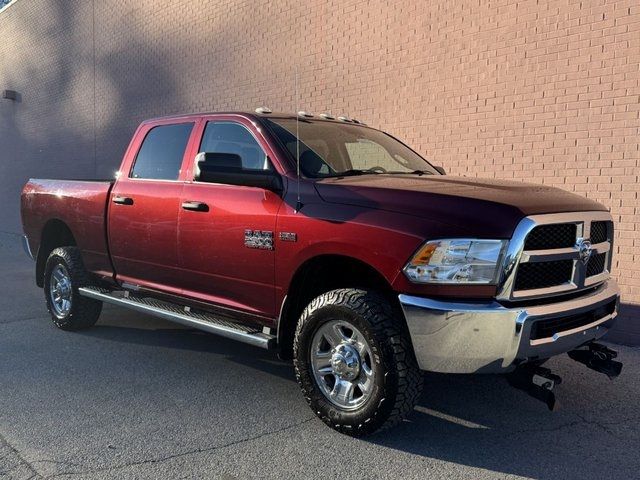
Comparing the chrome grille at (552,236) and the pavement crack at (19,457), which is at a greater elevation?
the chrome grille at (552,236)

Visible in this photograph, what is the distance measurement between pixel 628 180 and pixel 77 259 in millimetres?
5294

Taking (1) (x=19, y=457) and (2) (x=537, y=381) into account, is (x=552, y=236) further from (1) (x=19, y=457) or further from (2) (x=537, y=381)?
(1) (x=19, y=457)

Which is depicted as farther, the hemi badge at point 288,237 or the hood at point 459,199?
the hemi badge at point 288,237

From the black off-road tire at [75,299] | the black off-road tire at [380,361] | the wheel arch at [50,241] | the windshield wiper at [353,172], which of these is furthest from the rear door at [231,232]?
the wheel arch at [50,241]

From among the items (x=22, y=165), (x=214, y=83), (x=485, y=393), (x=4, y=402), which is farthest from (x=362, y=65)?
(x=22, y=165)

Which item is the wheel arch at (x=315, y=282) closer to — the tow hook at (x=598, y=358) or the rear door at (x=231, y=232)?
the rear door at (x=231, y=232)

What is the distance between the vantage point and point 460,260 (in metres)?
3.20

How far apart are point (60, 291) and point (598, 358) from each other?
5.00 m

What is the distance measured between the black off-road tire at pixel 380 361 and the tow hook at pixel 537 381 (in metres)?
0.55

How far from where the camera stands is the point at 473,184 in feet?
12.9

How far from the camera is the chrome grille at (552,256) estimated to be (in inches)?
125

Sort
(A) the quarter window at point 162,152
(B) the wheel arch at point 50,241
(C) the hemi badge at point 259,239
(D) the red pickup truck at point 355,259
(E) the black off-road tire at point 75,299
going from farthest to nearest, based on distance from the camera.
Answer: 1. (B) the wheel arch at point 50,241
2. (E) the black off-road tire at point 75,299
3. (A) the quarter window at point 162,152
4. (C) the hemi badge at point 259,239
5. (D) the red pickup truck at point 355,259

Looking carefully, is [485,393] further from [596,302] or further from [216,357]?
[216,357]

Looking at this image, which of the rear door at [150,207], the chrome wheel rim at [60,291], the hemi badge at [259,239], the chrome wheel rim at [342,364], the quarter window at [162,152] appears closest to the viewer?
the chrome wheel rim at [342,364]
